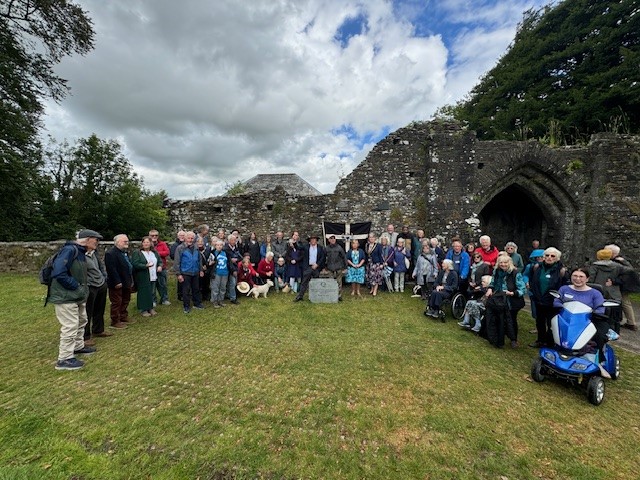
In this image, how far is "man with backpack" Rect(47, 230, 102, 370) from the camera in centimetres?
363

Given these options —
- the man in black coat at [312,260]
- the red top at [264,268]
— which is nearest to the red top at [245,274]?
the red top at [264,268]

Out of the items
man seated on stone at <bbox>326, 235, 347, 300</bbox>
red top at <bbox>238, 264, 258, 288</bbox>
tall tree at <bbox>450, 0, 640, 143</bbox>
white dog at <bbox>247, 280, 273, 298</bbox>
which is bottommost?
white dog at <bbox>247, 280, 273, 298</bbox>

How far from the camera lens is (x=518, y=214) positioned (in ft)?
44.4

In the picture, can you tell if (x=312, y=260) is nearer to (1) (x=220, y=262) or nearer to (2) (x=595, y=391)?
(1) (x=220, y=262)

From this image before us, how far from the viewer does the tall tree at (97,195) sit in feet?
48.0

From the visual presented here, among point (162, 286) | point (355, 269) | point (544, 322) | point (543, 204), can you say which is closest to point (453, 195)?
point (543, 204)

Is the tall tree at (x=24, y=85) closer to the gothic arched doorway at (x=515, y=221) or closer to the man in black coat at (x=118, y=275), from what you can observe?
the man in black coat at (x=118, y=275)

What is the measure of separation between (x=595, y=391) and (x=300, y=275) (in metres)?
6.32

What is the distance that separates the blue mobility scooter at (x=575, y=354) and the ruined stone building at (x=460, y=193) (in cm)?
669

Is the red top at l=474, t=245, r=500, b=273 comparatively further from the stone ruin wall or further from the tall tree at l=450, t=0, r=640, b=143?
the tall tree at l=450, t=0, r=640, b=143

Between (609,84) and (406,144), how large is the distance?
50.4ft

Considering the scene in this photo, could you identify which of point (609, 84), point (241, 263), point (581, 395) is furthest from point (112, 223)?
point (609, 84)

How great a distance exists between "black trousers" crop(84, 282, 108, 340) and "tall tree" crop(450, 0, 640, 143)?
1699 centimetres

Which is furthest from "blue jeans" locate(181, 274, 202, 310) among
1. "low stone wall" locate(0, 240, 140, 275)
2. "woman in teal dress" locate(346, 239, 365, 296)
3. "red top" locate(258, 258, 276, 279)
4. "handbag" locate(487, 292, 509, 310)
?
"handbag" locate(487, 292, 509, 310)
